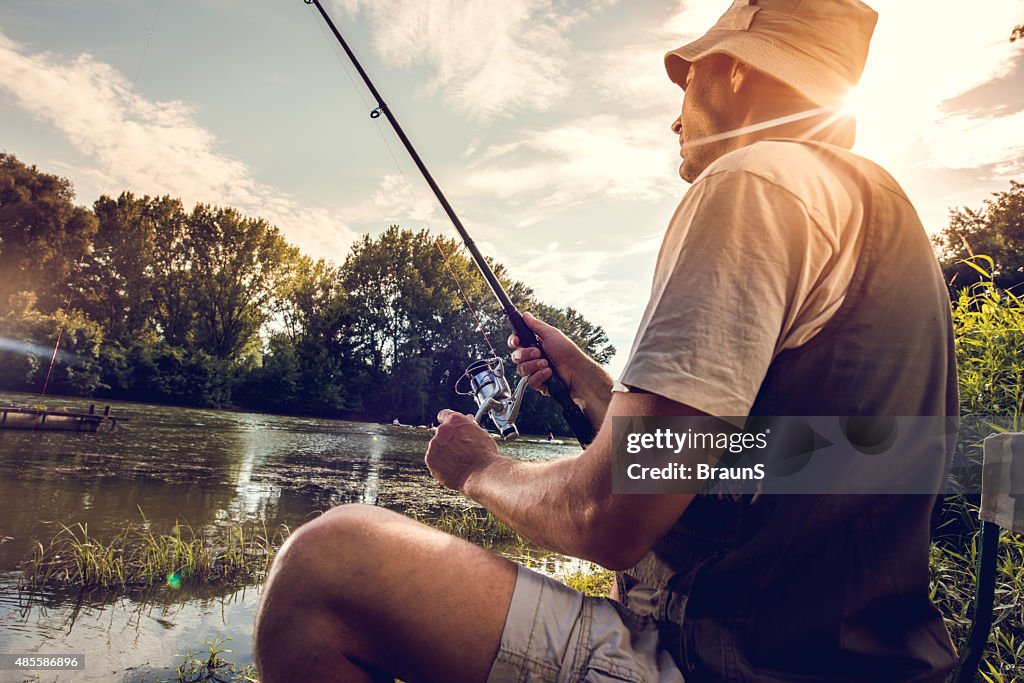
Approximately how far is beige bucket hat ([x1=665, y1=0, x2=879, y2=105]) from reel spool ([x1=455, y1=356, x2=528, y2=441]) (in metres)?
1.46

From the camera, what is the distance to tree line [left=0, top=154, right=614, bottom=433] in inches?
1237

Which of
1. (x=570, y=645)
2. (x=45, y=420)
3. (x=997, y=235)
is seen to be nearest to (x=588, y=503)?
(x=570, y=645)

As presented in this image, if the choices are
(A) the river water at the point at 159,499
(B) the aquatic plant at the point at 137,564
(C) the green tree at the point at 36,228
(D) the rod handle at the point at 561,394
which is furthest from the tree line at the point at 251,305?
(D) the rod handle at the point at 561,394

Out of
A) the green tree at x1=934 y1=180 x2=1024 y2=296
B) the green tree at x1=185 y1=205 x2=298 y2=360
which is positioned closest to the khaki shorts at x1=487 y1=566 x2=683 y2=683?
the green tree at x1=934 y1=180 x2=1024 y2=296

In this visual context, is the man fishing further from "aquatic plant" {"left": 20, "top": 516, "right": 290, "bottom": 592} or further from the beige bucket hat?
"aquatic plant" {"left": 20, "top": 516, "right": 290, "bottom": 592}

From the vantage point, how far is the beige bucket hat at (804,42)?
51.3 inches

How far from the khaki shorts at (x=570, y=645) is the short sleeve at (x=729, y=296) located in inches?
17.0

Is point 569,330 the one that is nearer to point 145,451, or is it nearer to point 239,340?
point 239,340

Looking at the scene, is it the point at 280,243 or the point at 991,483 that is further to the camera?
the point at 280,243

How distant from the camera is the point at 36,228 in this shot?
103 ft

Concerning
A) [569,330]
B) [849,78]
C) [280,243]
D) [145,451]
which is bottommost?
[145,451]

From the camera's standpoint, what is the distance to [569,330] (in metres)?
37.9

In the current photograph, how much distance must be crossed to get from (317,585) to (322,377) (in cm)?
3630

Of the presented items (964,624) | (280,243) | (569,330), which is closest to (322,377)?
(280,243)
